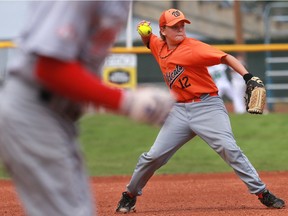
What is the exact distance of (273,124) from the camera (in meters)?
15.4

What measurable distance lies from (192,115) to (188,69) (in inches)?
16.3

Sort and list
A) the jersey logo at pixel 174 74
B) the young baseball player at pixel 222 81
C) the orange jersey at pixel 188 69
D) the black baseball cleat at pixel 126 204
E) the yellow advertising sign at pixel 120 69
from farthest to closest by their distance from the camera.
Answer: the young baseball player at pixel 222 81
the yellow advertising sign at pixel 120 69
the black baseball cleat at pixel 126 204
the jersey logo at pixel 174 74
the orange jersey at pixel 188 69

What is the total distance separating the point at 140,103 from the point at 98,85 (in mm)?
177

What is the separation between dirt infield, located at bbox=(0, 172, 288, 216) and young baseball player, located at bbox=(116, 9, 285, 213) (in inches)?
14.6

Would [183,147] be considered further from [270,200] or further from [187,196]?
[270,200]

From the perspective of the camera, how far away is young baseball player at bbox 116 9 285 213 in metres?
7.19

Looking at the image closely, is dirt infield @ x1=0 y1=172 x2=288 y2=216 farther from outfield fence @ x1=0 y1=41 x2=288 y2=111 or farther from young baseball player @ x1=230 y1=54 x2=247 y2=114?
outfield fence @ x1=0 y1=41 x2=288 y2=111

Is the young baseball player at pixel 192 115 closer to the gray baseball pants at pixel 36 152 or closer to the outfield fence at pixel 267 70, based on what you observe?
the gray baseball pants at pixel 36 152

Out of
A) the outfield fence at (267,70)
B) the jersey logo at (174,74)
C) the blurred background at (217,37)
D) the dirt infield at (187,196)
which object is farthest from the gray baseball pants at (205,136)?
the outfield fence at (267,70)

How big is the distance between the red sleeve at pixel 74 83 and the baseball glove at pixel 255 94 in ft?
11.8

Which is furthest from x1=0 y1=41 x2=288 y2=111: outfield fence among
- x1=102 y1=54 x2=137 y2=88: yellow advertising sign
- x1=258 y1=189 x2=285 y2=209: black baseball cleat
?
x1=258 y1=189 x2=285 y2=209: black baseball cleat

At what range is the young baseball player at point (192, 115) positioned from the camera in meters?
7.19

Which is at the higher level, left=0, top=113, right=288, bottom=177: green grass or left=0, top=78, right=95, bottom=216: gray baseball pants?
left=0, top=78, right=95, bottom=216: gray baseball pants

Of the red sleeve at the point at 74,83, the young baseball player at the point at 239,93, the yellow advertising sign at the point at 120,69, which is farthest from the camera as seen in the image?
the young baseball player at the point at 239,93
